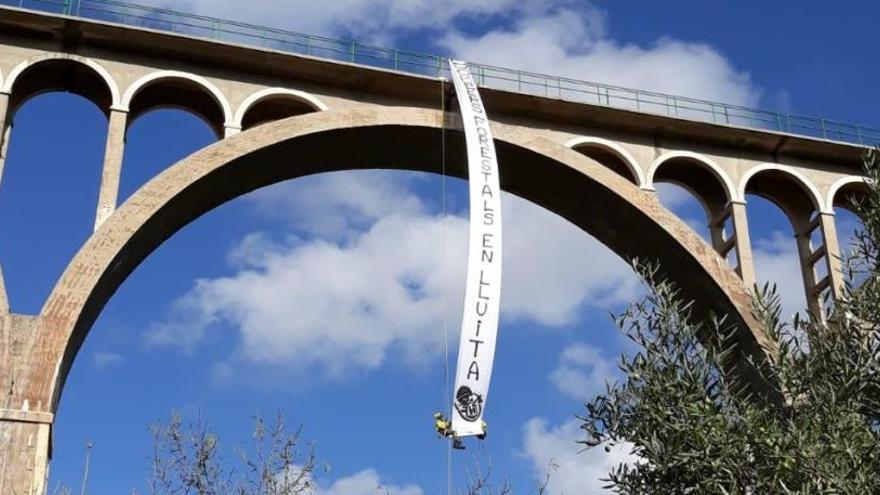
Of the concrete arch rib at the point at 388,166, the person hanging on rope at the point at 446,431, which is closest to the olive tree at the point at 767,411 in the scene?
the person hanging on rope at the point at 446,431

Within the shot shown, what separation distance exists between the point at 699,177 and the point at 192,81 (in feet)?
32.4

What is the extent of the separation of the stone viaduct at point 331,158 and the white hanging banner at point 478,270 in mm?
971

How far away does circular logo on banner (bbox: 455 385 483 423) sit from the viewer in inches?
569

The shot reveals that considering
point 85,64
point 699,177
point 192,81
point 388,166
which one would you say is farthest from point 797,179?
Result: point 85,64

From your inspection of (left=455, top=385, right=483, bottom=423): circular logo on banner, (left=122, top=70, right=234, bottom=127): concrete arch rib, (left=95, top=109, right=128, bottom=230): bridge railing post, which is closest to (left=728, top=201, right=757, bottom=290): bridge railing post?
(left=455, top=385, right=483, bottom=423): circular logo on banner

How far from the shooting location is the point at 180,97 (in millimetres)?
19469

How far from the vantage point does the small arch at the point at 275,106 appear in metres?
19.0

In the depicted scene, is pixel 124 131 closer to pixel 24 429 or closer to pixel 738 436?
pixel 24 429

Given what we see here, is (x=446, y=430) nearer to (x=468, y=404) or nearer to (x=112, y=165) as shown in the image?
(x=468, y=404)

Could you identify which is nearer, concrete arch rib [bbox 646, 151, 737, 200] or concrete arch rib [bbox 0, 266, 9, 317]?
concrete arch rib [bbox 0, 266, 9, 317]

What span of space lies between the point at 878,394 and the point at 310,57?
12136mm

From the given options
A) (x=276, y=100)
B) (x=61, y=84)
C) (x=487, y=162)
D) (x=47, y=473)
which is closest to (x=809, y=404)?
(x=487, y=162)

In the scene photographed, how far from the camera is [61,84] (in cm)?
1883

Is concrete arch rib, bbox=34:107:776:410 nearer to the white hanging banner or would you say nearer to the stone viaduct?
the stone viaduct
